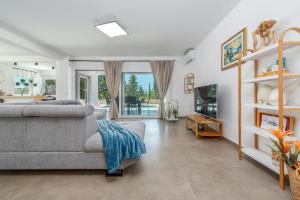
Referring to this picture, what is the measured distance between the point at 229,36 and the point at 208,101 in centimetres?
139

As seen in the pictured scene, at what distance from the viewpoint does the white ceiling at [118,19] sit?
296cm

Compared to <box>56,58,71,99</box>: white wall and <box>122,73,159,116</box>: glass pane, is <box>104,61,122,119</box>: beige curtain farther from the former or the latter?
<box>56,58,71,99</box>: white wall

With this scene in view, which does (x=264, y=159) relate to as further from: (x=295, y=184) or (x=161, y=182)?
(x=161, y=182)

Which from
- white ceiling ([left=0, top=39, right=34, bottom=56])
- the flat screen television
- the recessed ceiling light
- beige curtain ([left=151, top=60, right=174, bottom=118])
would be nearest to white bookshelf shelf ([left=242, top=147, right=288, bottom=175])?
the flat screen television

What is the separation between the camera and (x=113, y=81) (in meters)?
6.52

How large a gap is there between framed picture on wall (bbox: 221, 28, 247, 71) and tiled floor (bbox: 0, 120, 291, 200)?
172 centimetres

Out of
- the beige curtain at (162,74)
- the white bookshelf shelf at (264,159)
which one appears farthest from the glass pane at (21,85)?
the white bookshelf shelf at (264,159)

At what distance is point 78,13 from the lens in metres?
3.27

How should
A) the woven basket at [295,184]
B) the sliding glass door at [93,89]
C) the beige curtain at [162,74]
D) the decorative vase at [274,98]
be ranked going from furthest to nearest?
the sliding glass door at [93,89], the beige curtain at [162,74], the decorative vase at [274,98], the woven basket at [295,184]

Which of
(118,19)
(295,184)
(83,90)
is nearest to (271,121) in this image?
(295,184)

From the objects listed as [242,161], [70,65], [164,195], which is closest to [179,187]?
[164,195]

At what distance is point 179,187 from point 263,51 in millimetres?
1783

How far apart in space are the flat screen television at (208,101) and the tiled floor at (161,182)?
3.92 feet

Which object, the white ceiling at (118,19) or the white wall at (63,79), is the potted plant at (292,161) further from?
the white wall at (63,79)
